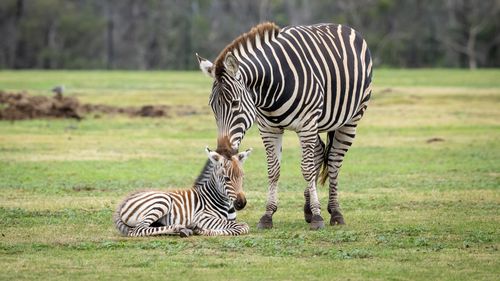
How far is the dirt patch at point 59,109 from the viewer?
29.0 meters

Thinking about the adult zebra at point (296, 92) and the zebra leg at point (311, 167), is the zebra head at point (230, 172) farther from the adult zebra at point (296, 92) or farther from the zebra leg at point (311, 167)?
the zebra leg at point (311, 167)

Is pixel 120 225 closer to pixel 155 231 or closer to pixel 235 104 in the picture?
pixel 155 231

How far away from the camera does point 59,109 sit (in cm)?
2941

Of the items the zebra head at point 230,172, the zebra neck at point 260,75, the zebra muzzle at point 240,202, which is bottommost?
the zebra muzzle at point 240,202

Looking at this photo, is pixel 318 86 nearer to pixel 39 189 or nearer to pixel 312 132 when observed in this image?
pixel 312 132

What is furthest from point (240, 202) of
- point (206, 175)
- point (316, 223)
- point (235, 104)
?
A: point (316, 223)

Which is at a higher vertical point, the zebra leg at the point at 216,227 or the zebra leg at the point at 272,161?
the zebra leg at the point at 272,161

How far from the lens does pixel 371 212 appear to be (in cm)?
1392

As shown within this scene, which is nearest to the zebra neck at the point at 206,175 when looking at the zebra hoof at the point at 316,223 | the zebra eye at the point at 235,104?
the zebra eye at the point at 235,104

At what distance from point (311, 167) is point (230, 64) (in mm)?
1843

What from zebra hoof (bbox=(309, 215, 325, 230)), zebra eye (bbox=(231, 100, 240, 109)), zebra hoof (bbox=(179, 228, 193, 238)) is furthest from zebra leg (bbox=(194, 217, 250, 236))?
zebra eye (bbox=(231, 100, 240, 109))

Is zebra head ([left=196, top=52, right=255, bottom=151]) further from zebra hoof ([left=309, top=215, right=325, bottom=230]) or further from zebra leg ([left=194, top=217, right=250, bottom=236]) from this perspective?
zebra hoof ([left=309, top=215, right=325, bottom=230])

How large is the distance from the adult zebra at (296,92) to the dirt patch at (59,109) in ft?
53.5

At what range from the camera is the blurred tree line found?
230ft
